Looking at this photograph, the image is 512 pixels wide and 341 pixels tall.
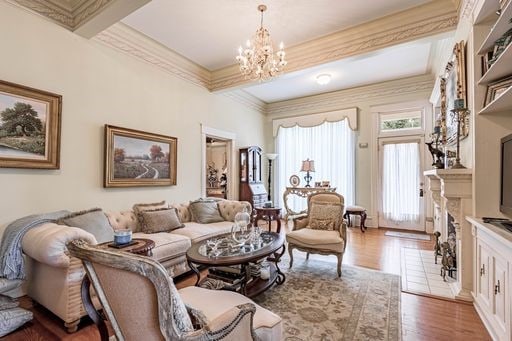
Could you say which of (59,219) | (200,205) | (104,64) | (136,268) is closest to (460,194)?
(136,268)

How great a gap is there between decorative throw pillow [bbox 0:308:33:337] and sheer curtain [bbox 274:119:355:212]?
567 centimetres

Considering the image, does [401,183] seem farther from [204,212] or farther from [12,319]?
[12,319]

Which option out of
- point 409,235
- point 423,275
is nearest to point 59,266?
point 423,275

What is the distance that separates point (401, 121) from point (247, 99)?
3781mm

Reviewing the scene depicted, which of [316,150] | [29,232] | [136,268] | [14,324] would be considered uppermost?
[316,150]

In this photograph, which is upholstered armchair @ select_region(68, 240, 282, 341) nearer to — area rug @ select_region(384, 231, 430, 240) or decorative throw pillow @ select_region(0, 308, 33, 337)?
decorative throw pillow @ select_region(0, 308, 33, 337)

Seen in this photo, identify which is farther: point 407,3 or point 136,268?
point 407,3

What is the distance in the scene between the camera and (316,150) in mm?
6652

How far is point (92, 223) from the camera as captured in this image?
2609mm

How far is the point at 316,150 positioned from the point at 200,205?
3.75 m

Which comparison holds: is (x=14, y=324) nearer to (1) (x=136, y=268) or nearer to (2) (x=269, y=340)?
(1) (x=136, y=268)

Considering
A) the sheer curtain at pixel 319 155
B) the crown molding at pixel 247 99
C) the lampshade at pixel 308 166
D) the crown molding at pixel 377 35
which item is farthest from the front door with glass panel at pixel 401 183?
the crown molding at pixel 247 99

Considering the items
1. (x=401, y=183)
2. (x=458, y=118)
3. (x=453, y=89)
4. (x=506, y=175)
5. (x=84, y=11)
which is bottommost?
(x=401, y=183)

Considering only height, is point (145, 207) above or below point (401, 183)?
below
